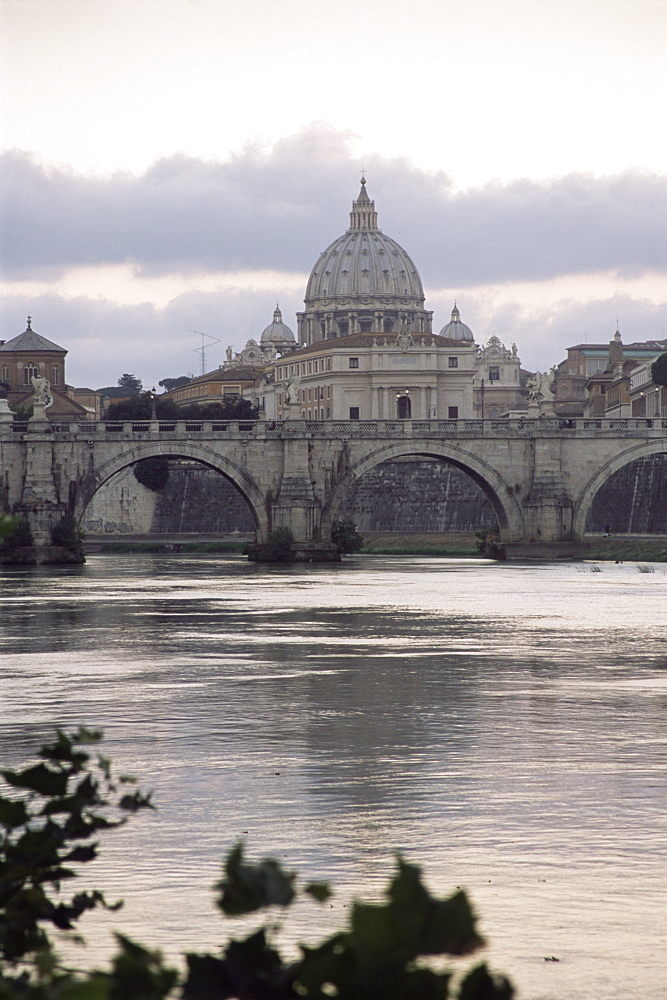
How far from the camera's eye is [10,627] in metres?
29.2

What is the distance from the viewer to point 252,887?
11.9ft

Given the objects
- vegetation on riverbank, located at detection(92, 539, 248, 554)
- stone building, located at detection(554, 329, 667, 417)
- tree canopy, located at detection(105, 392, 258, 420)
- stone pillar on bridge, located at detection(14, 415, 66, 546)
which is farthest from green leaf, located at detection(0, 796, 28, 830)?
stone building, located at detection(554, 329, 667, 417)

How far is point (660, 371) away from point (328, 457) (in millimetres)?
31929

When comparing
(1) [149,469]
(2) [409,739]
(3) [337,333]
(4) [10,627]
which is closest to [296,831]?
(2) [409,739]

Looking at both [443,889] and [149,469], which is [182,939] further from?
[149,469]

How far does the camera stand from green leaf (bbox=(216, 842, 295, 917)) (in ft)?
11.7

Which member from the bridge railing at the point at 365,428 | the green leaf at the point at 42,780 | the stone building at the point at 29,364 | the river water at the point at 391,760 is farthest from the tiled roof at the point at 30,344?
the green leaf at the point at 42,780

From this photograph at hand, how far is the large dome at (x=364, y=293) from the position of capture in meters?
190

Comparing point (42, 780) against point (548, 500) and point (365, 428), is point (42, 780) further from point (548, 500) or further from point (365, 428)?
point (365, 428)

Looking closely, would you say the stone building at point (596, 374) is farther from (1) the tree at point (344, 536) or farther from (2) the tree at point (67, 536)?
(2) the tree at point (67, 536)

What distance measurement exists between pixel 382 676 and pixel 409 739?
5751mm

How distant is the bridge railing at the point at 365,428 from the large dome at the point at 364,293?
4463 inches

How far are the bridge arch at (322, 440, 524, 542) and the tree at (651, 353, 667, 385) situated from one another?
26661mm

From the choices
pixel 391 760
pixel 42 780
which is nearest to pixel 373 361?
pixel 391 760
